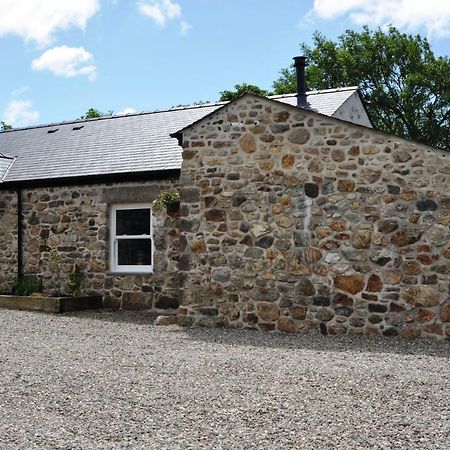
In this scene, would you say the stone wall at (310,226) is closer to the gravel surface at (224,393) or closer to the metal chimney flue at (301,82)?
the gravel surface at (224,393)

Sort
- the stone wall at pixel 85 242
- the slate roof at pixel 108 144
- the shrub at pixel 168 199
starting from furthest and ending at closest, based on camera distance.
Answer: the slate roof at pixel 108 144, the stone wall at pixel 85 242, the shrub at pixel 168 199

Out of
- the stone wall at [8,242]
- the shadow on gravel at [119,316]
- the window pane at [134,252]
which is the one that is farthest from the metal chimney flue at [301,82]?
the stone wall at [8,242]

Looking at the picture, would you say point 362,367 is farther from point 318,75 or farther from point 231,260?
point 318,75

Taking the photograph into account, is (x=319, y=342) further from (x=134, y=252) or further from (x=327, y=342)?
(x=134, y=252)

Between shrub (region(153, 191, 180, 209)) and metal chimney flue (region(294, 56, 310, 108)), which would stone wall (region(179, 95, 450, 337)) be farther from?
metal chimney flue (region(294, 56, 310, 108))

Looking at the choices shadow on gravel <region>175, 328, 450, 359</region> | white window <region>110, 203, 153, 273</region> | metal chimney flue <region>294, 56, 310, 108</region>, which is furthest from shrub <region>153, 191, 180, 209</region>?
metal chimney flue <region>294, 56, 310, 108</region>

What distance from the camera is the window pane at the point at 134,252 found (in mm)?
13305

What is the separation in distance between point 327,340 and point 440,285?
5.87 feet

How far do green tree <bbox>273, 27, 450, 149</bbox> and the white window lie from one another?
20.4 meters

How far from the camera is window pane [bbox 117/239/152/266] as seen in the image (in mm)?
13305

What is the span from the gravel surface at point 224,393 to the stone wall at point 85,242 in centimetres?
344

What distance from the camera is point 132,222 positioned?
13461mm

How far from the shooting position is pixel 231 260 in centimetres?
1032

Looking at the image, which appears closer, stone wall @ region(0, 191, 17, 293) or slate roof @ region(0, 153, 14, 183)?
stone wall @ region(0, 191, 17, 293)
